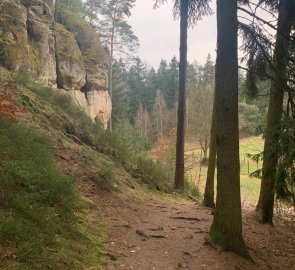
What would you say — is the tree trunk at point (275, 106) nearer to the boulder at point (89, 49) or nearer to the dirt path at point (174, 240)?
the dirt path at point (174, 240)

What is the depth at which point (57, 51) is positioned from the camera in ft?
65.5

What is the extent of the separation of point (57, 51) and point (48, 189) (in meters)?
15.7

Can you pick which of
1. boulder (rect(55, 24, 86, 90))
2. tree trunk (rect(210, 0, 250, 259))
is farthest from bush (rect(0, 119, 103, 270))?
boulder (rect(55, 24, 86, 90))

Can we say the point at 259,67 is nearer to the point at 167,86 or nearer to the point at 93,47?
the point at 93,47

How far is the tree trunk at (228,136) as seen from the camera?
6.10 metres

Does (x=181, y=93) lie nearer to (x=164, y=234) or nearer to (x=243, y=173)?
(x=164, y=234)

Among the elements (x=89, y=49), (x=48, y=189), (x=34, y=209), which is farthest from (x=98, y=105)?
(x=34, y=209)

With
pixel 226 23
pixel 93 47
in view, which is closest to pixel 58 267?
pixel 226 23

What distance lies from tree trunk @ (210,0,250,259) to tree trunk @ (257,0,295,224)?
1.10 meters

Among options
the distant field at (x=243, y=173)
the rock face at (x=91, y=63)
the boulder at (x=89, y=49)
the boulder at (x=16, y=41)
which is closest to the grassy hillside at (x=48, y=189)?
the boulder at (x=16, y=41)

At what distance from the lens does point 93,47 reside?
24.2 metres

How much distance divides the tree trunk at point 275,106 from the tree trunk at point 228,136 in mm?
1101

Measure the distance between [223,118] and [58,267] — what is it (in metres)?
3.68

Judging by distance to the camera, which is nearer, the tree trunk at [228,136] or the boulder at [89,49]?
the tree trunk at [228,136]
